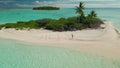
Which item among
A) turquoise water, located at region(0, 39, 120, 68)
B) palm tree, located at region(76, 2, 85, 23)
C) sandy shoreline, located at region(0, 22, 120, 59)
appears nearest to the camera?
turquoise water, located at region(0, 39, 120, 68)

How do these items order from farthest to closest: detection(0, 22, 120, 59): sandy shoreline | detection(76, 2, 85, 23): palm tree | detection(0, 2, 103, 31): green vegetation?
detection(76, 2, 85, 23): palm tree, detection(0, 2, 103, 31): green vegetation, detection(0, 22, 120, 59): sandy shoreline

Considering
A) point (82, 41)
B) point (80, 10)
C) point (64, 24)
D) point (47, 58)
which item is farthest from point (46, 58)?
point (80, 10)

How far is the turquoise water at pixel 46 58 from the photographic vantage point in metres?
12.6

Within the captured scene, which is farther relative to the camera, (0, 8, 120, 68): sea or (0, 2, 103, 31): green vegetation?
(0, 2, 103, 31): green vegetation

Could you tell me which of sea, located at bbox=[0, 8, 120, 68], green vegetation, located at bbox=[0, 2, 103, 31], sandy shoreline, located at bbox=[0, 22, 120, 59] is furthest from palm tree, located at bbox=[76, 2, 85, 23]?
sea, located at bbox=[0, 8, 120, 68]

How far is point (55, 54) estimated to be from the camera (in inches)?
587

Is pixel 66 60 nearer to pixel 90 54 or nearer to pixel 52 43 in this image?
pixel 90 54

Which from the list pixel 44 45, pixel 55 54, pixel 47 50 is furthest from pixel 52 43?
pixel 55 54

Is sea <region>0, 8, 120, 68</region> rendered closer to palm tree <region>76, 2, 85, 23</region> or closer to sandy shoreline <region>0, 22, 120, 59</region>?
sandy shoreline <region>0, 22, 120, 59</region>

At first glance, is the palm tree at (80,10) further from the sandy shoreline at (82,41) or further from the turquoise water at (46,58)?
the turquoise water at (46,58)

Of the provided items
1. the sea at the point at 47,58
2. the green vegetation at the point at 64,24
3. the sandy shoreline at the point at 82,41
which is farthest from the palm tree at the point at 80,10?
the sea at the point at 47,58

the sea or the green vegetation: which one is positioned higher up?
the sea

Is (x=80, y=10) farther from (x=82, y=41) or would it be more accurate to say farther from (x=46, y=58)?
(x=46, y=58)

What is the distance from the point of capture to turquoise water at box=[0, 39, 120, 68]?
12575 mm
